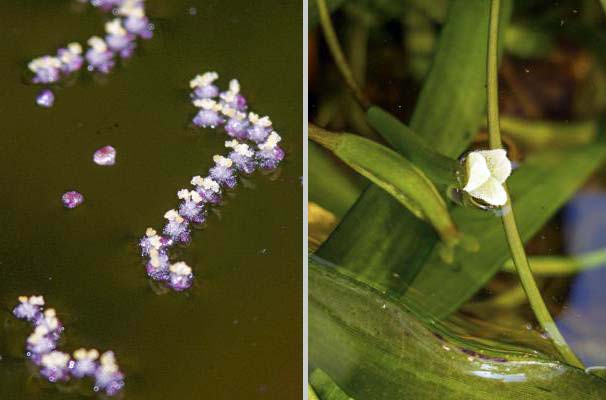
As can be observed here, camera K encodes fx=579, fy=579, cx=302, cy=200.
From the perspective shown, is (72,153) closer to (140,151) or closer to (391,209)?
(140,151)

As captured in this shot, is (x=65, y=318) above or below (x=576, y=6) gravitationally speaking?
below

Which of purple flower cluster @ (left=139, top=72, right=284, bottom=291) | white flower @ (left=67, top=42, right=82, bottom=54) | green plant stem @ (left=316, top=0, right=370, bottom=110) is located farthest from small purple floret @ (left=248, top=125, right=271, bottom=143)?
white flower @ (left=67, top=42, right=82, bottom=54)

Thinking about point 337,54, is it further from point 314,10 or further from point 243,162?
point 243,162

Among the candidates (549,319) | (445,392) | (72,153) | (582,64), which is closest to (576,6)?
(582,64)

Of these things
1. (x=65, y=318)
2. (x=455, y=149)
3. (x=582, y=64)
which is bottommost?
(x=65, y=318)

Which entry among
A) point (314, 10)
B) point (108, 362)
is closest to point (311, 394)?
point (108, 362)

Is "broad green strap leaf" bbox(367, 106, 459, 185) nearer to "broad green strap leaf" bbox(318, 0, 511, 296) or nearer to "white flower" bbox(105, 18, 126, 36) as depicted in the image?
"broad green strap leaf" bbox(318, 0, 511, 296)
